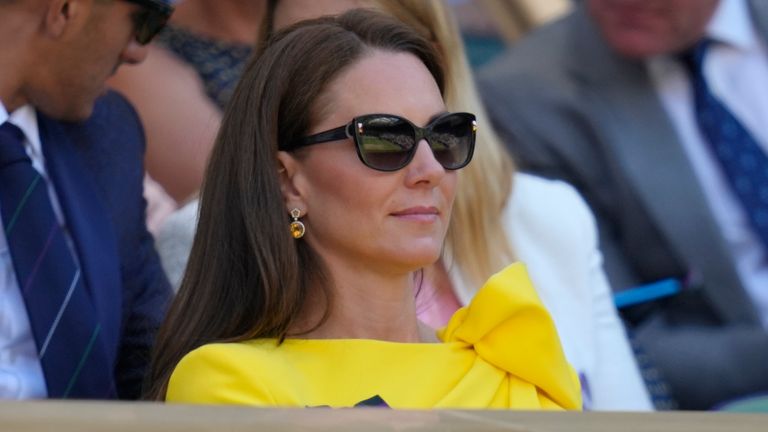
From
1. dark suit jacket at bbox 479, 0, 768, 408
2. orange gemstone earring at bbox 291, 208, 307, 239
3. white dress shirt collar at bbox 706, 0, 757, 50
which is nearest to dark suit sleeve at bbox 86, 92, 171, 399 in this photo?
orange gemstone earring at bbox 291, 208, 307, 239

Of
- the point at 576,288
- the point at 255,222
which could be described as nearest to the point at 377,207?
the point at 255,222

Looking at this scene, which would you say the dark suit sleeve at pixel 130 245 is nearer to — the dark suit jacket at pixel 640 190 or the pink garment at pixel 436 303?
the pink garment at pixel 436 303

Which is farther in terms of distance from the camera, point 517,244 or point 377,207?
point 517,244

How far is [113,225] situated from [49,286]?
258mm

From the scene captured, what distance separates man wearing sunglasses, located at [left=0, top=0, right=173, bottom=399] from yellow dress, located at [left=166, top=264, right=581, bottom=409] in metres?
0.46

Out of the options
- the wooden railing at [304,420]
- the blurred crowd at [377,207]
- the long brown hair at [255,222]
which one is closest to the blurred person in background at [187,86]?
the blurred crowd at [377,207]

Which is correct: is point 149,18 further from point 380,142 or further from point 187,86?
point 187,86

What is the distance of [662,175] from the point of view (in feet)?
12.1

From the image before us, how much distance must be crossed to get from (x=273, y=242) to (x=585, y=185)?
1788 millimetres

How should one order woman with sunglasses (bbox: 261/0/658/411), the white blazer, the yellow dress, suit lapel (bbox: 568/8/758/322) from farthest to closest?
suit lapel (bbox: 568/8/758/322), the white blazer, woman with sunglasses (bbox: 261/0/658/411), the yellow dress

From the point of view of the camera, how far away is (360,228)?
2043mm

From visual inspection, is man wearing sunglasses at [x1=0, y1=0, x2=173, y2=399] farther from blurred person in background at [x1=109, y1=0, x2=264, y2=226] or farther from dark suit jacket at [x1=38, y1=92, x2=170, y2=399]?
blurred person in background at [x1=109, y1=0, x2=264, y2=226]

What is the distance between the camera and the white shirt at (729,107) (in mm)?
3779

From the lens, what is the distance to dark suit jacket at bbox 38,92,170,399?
2.50 metres
